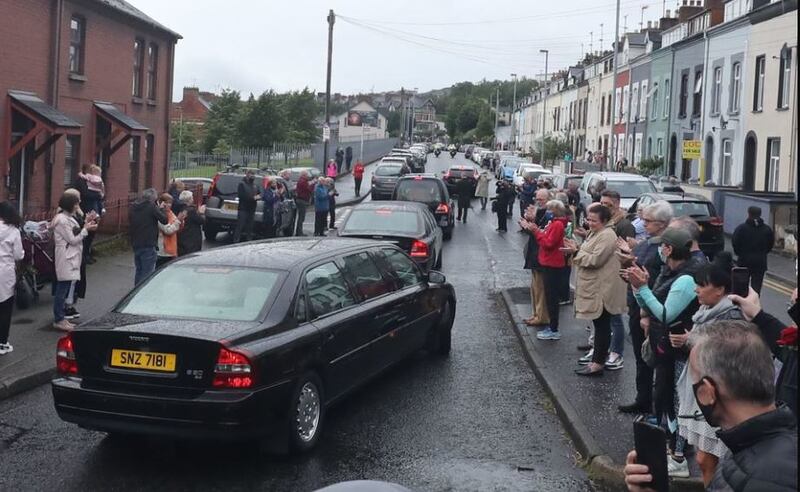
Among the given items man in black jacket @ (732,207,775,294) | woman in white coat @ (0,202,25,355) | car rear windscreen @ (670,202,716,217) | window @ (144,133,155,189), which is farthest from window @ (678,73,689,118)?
woman in white coat @ (0,202,25,355)

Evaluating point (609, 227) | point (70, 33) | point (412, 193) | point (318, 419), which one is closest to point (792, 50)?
point (412, 193)

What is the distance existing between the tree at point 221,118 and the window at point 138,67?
28461 mm

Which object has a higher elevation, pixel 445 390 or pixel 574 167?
pixel 574 167

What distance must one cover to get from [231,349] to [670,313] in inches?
125

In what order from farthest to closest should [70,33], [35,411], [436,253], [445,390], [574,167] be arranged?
[574,167] → [70,33] → [436,253] → [445,390] → [35,411]

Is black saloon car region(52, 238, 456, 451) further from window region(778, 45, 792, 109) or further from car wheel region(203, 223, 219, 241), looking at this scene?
window region(778, 45, 792, 109)

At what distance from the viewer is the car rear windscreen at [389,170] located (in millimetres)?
41156

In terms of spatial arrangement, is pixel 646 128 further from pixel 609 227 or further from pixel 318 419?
pixel 318 419

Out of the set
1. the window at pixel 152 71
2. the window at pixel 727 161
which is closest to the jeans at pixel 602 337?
the window at pixel 152 71

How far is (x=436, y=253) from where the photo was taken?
17.7 meters

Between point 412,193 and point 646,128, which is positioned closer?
point 412,193

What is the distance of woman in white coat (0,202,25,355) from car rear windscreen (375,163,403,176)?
1223 inches

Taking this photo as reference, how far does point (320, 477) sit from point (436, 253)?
10968mm

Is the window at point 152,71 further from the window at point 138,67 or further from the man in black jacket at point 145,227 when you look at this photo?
the man in black jacket at point 145,227
